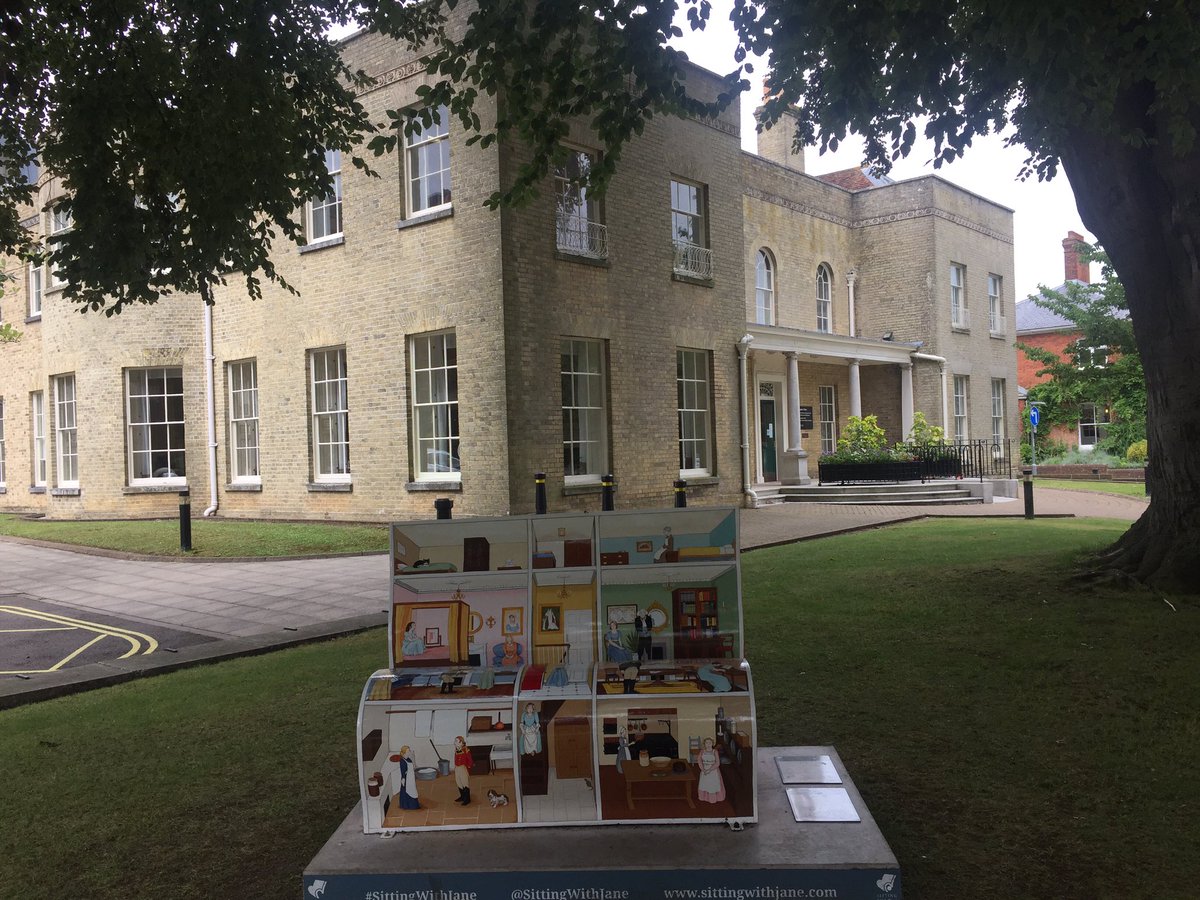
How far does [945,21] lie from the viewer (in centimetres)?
627

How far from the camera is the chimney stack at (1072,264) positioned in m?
46.3

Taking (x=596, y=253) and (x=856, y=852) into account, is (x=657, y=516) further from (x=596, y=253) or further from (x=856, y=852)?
(x=596, y=253)

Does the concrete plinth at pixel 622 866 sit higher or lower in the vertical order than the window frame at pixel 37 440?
lower

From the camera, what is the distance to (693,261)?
19203mm

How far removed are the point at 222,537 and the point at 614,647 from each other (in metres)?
13.9

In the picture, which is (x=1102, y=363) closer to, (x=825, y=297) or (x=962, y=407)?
(x=962, y=407)

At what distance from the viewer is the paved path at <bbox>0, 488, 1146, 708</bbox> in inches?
282

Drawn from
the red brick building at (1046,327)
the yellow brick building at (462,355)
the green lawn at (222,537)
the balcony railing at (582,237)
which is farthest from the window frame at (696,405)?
the red brick building at (1046,327)

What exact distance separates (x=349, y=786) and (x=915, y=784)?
2.57m

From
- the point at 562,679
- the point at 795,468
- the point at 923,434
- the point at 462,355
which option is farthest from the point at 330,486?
the point at 562,679

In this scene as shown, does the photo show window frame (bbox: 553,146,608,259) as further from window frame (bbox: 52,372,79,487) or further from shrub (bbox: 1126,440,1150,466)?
shrub (bbox: 1126,440,1150,466)

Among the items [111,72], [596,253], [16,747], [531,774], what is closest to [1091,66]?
[531,774]

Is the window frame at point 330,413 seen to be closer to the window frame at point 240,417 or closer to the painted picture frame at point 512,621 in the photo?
the window frame at point 240,417

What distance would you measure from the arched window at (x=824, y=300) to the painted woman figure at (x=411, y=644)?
79.7 feet
